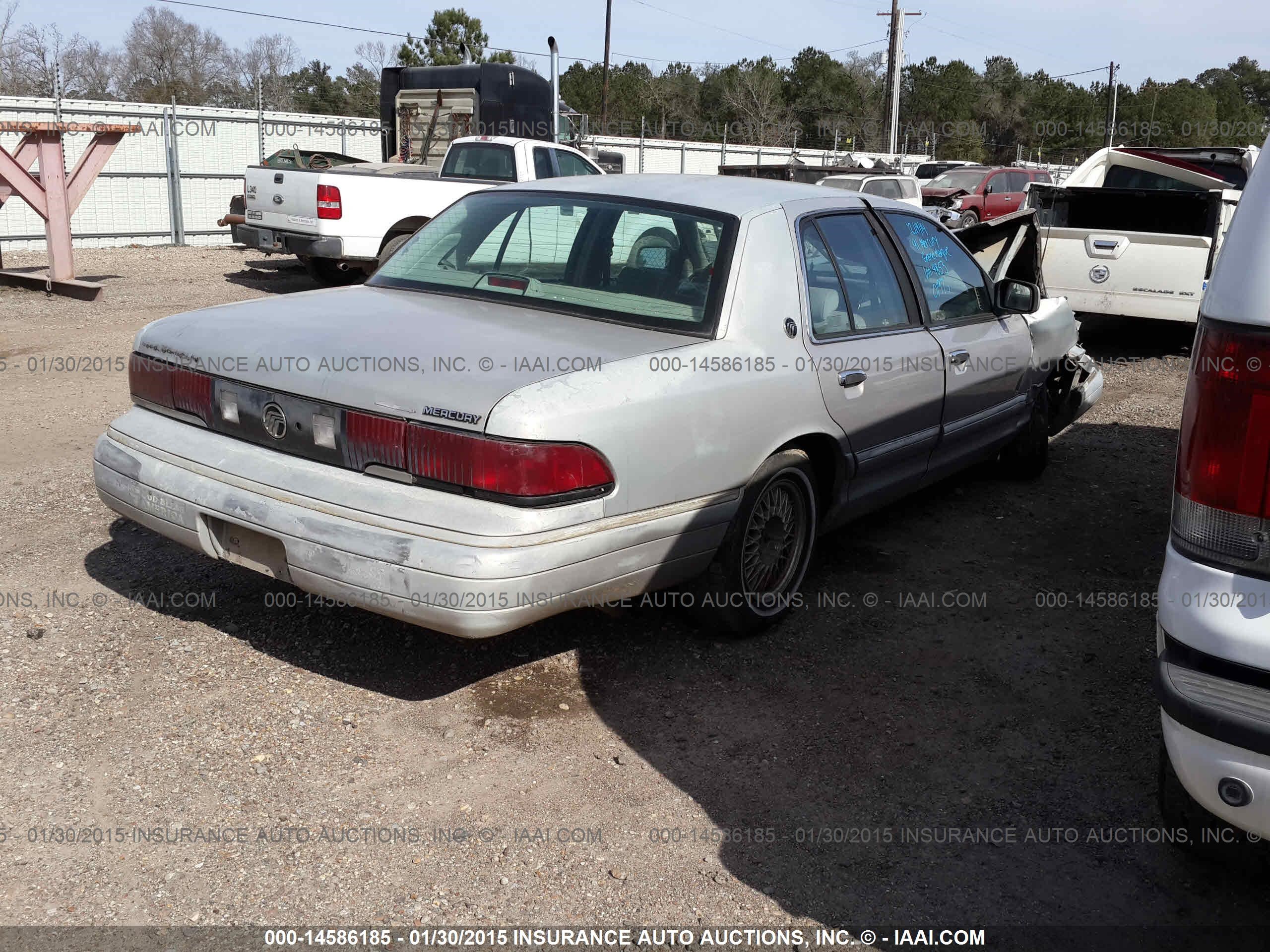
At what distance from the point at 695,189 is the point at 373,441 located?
1.79 metres

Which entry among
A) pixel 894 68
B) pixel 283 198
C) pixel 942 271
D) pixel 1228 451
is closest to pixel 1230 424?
pixel 1228 451

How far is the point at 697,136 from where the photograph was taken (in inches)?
2116

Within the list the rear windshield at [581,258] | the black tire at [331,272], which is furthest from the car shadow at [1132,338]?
the rear windshield at [581,258]

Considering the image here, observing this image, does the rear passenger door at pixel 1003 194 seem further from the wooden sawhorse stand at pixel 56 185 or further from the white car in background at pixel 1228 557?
the white car in background at pixel 1228 557

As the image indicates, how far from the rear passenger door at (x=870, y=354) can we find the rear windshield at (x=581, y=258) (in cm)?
46

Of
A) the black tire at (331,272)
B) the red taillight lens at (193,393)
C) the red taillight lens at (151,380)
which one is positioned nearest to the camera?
the red taillight lens at (193,393)

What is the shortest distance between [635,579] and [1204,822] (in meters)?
1.66

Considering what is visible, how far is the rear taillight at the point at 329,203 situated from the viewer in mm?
11664

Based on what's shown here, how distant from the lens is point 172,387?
3783mm

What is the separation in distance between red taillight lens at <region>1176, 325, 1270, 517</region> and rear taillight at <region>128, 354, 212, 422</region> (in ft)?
9.30

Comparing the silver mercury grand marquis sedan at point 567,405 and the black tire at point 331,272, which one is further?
the black tire at point 331,272

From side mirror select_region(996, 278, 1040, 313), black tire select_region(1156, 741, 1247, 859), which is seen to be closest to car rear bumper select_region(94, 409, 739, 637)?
black tire select_region(1156, 741, 1247, 859)

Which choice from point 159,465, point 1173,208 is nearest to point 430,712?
point 159,465

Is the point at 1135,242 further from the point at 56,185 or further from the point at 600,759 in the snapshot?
the point at 56,185
